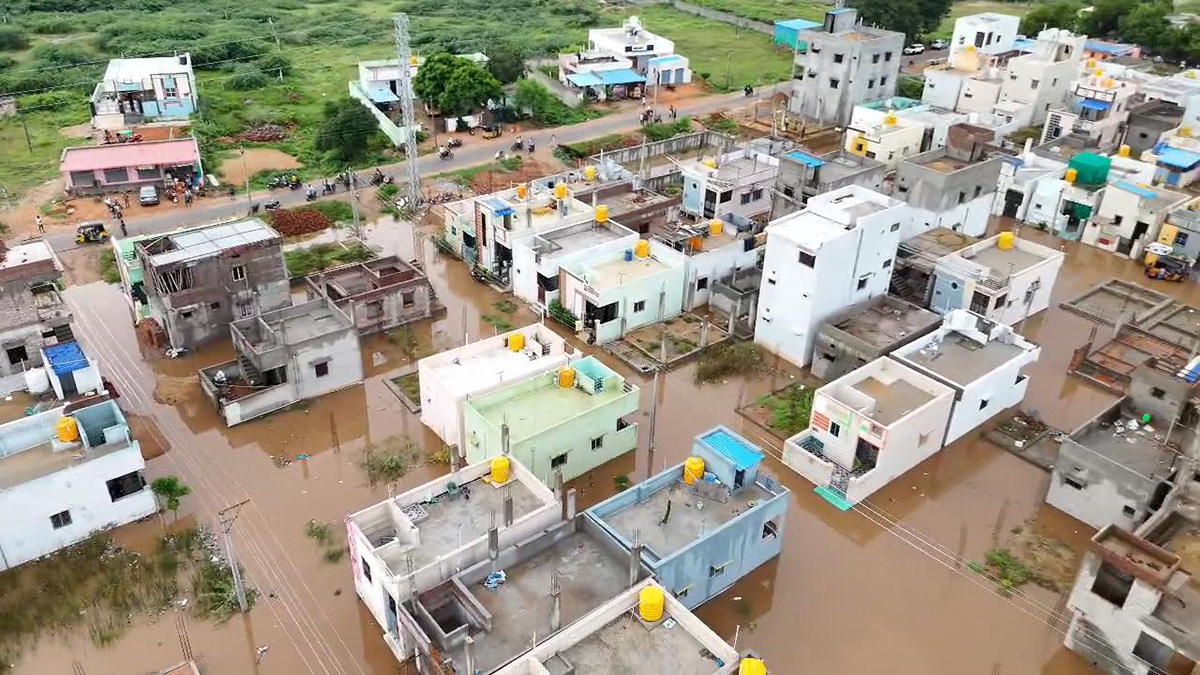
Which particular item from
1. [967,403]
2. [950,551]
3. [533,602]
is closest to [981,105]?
[967,403]

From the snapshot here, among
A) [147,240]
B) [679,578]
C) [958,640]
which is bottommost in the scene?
[958,640]

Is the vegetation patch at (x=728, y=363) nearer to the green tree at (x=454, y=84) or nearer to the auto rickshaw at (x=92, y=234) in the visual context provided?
the auto rickshaw at (x=92, y=234)

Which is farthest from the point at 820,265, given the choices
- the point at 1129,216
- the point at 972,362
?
the point at 1129,216

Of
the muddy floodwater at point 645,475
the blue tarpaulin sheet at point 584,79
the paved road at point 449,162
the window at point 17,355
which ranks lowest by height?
the muddy floodwater at point 645,475

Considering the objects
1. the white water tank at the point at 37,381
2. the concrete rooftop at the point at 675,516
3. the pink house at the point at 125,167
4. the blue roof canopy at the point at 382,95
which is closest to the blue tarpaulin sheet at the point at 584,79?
the blue roof canopy at the point at 382,95

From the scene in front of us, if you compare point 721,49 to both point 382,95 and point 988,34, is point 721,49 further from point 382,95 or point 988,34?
point 382,95

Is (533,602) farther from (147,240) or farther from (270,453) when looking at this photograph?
(147,240)
